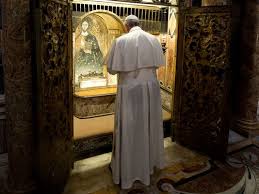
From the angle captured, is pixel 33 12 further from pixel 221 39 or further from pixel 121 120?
pixel 221 39

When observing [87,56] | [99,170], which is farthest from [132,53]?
[87,56]

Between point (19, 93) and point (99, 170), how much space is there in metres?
1.35

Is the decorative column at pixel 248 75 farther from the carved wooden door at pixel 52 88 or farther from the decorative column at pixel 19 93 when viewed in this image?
the decorative column at pixel 19 93

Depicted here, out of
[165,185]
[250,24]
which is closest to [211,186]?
[165,185]

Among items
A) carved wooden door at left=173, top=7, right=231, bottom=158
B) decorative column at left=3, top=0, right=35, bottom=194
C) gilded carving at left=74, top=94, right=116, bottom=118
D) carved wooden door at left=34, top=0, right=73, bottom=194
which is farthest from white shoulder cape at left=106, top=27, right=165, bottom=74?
gilded carving at left=74, top=94, right=116, bottom=118

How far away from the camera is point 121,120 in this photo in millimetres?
2773

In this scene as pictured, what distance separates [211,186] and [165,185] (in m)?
0.50

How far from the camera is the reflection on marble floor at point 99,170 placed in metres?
2.88

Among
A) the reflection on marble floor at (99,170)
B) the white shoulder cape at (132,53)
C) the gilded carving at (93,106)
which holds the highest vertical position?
the white shoulder cape at (132,53)

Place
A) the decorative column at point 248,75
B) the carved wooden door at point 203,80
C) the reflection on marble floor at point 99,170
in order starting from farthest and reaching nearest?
the decorative column at point 248,75, the carved wooden door at point 203,80, the reflection on marble floor at point 99,170

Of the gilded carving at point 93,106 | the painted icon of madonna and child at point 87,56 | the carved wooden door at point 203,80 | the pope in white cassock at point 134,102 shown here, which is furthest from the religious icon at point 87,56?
the pope in white cassock at point 134,102

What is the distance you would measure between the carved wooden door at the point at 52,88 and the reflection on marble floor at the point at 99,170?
0.65 ft

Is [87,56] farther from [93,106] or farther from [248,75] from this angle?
[248,75]

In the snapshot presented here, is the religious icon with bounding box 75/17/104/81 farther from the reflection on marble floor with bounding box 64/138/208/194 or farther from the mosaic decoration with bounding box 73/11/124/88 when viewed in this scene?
the reflection on marble floor with bounding box 64/138/208/194
